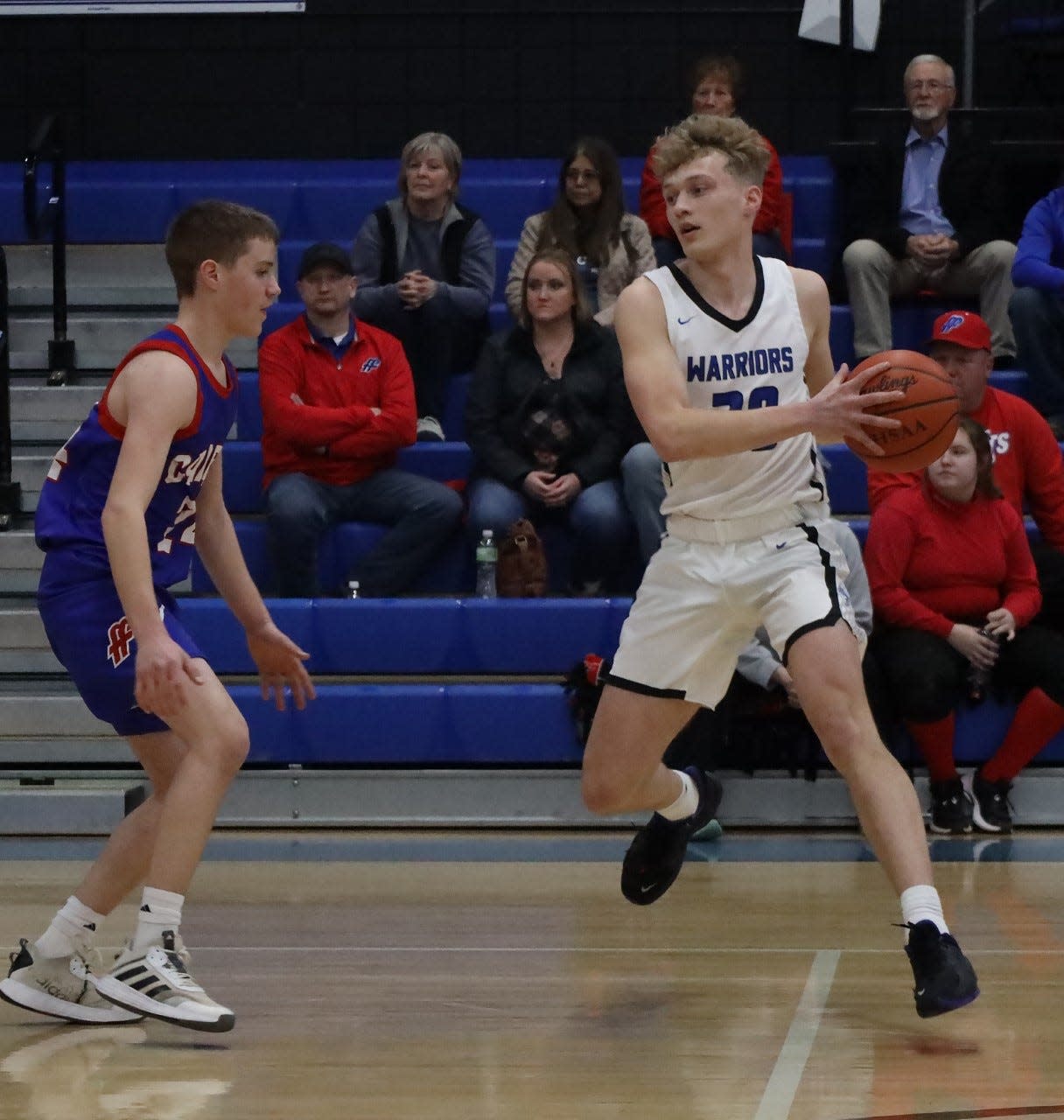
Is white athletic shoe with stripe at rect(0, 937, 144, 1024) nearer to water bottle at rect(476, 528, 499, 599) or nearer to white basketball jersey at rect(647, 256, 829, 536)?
white basketball jersey at rect(647, 256, 829, 536)

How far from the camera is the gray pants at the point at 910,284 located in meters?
7.66

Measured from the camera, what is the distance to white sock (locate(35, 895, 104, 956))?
12.0 ft

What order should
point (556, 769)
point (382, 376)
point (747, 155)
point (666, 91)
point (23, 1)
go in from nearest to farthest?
point (747, 155), point (556, 769), point (382, 376), point (23, 1), point (666, 91)

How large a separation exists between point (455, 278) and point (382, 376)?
737 mm

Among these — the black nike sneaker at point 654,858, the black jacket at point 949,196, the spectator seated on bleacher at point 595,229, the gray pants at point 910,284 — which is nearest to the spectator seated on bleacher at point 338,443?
the spectator seated on bleacher at point 595,229

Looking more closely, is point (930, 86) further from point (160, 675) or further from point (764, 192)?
point (160, 675)

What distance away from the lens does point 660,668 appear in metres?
3.91

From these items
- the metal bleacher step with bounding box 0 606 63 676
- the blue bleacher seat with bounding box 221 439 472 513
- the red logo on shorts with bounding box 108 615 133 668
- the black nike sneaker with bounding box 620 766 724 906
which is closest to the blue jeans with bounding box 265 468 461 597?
the blue bleacher seat with bounding box 221 439 472 513

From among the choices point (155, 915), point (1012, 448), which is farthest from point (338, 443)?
point (155, 915)

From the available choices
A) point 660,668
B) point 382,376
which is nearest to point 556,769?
point 382,376

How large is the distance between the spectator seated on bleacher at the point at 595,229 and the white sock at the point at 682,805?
3.38m

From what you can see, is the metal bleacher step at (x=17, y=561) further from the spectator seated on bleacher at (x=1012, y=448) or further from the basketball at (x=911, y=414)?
the basketball at (x=911, y=414)

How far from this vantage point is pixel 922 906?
136 inches

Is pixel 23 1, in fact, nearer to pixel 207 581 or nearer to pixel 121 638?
pixel 207 581
